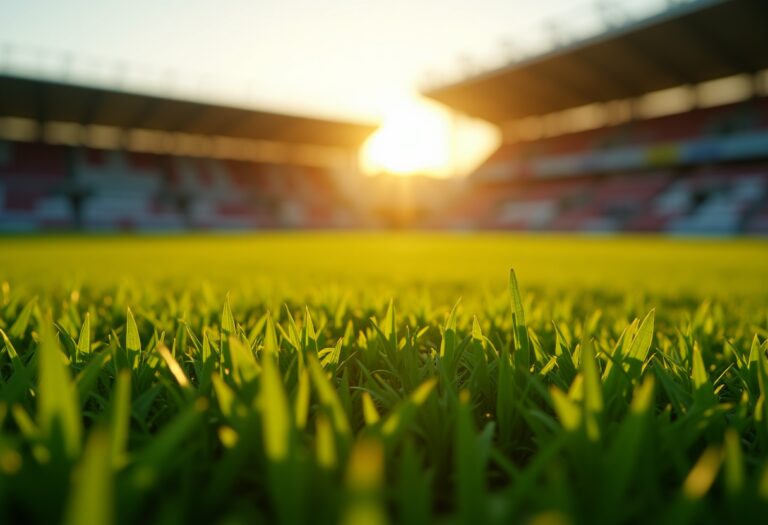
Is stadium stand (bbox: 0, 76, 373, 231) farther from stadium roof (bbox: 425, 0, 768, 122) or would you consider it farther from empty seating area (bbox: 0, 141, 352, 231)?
stadium roof (bbox: 425, 0, 768, 122)

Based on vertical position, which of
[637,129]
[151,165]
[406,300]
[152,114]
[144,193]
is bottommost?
[406,300]

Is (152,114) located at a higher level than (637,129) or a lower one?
higher

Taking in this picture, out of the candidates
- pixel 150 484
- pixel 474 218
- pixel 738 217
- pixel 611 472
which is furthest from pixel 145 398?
pixel 474 218

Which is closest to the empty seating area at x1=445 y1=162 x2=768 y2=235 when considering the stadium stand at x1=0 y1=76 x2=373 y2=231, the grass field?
the stadium stand at x1=0 y1=76 x2=373 y2=231

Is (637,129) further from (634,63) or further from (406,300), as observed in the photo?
(406,300)

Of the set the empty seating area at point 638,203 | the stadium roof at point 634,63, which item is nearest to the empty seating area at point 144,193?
the stadium roof at point 634,63

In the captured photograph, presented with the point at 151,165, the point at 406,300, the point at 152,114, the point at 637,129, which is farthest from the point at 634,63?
the point at 406,300

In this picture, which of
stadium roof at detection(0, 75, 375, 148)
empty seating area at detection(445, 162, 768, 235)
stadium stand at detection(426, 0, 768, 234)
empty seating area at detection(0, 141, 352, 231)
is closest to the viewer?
stadium stand at detection(426, 0, 768, 234)
